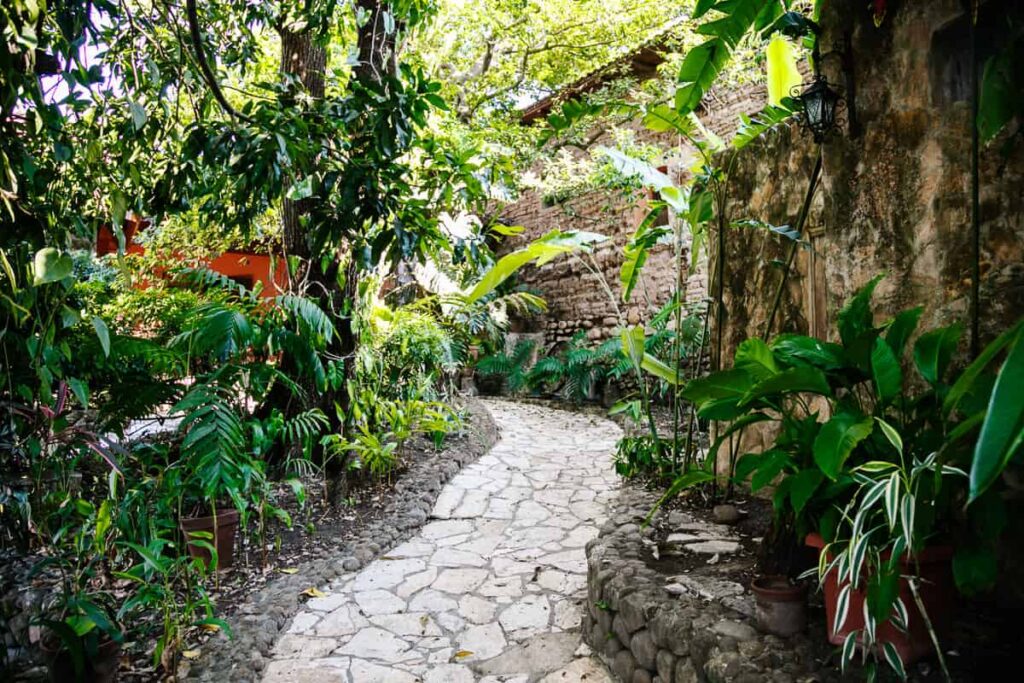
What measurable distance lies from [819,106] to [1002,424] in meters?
2.00

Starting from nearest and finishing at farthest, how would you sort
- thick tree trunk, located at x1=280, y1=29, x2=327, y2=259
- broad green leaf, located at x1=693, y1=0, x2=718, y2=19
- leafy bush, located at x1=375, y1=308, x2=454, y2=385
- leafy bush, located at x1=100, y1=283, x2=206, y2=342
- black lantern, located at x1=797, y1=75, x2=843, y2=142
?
1. broad green leaf, located at x1=693, y1=0, x2=718, y2=19
2. black lantern, located at x1=797, y1=75, x2=843, y2=142
3. leafy bush, located at x1=100, y1=283, x2=206, y2=342
4. thick tree trunk, located at x1=280, y1=29, x2=327, y2=259
5. leafy bush, located at x1=375, y1=308, x2=454, y2=385

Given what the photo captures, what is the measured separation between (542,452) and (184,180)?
13.8 feet

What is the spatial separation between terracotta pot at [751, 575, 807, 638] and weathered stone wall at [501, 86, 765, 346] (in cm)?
540

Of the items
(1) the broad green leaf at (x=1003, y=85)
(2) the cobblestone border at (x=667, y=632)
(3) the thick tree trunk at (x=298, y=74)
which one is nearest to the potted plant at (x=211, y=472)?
(2) the cobblestone border at (x=667, y=632)

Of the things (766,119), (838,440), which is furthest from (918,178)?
(838,440)

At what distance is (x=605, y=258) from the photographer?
9.59 metres

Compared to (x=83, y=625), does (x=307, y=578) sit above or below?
below

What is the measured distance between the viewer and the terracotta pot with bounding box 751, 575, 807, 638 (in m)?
1.81

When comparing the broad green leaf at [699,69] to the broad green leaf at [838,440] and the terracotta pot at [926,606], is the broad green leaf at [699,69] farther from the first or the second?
the terracotta pot at [926,606]

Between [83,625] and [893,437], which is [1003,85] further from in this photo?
[83,625]

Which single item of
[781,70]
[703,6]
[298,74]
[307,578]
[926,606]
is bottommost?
[307,578]

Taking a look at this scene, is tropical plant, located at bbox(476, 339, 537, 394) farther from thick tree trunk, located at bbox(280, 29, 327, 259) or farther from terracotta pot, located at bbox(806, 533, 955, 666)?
A: terracotta pot, located at bbox(806, 533, 955, 666)

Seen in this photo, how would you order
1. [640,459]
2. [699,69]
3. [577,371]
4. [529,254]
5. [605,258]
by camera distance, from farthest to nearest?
[605,258] < [577,371] < [640,459] < [529,254] < [699,69]

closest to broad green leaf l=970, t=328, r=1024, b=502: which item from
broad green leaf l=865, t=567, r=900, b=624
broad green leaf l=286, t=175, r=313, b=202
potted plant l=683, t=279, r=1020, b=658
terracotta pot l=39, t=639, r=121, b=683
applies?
potted plant l=683, t=279, r=1020, b=658
